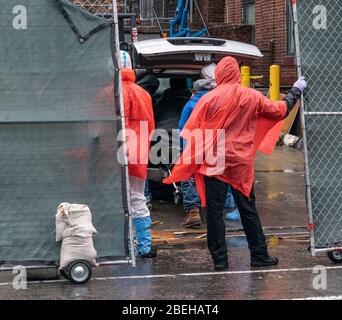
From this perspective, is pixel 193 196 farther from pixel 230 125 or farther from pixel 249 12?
pixel 249 12

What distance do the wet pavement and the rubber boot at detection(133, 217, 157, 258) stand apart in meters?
0.12

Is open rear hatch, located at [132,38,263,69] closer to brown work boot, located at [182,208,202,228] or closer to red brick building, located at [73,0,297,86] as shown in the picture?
brown work boot, located at [182,208,202,228]

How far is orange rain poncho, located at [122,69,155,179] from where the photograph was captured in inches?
294

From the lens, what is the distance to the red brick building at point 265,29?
16.6 meters

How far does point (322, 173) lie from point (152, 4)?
10.7 m

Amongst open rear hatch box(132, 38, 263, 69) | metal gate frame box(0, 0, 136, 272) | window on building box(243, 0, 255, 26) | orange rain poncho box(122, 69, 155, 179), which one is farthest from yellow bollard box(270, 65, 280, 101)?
metal gate frame box(0, 0, 136, 272)

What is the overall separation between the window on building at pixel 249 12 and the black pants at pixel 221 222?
1218 centimetres

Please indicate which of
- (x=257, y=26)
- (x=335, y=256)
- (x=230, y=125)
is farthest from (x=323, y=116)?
(x=257, y=26)

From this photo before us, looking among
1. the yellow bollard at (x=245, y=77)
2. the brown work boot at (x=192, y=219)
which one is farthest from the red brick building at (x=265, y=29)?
the brown work boot at (x=192, y=219)

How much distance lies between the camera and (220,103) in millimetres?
7223

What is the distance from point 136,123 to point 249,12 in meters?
12.4

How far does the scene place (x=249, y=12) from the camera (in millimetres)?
19219

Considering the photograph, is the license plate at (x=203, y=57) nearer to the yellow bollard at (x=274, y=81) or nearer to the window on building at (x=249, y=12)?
the yellow bollard at (x=274, y=81)
